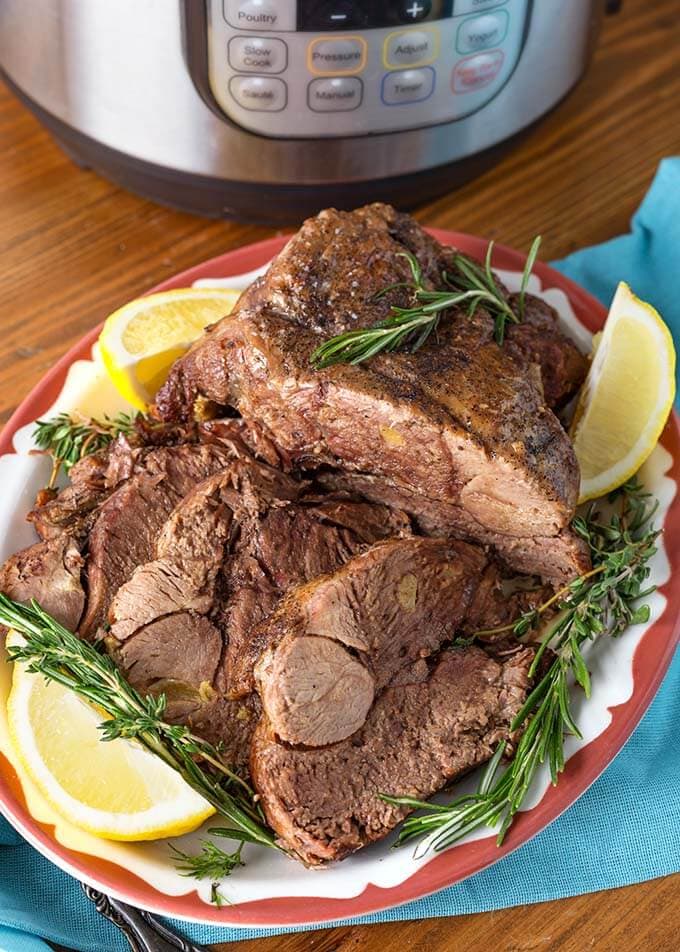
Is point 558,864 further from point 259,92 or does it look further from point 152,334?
point 259,92

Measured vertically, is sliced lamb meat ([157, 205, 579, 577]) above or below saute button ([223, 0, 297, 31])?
below

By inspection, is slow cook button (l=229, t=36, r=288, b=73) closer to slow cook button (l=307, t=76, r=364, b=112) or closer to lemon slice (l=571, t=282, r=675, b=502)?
slow cook button (l=307, t=76, r=364, b=112)

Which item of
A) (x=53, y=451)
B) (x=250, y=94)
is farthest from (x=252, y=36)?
(x=53, y=451)

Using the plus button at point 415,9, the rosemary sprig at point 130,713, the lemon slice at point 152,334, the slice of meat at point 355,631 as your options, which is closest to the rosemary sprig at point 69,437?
the lemon slice at point 152,334

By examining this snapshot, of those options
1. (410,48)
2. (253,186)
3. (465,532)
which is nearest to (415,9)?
Result: (410,48)

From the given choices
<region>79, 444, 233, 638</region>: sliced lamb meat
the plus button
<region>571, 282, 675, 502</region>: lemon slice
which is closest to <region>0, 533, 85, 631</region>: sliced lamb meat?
<region>79, 444, 233, 638</region>: sliced lamb meat

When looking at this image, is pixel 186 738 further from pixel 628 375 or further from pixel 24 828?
pixel 628 375
